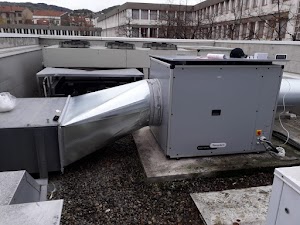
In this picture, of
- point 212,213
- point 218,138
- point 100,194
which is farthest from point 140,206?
point 218,138

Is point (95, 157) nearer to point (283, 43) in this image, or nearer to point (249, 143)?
point (249, 143)

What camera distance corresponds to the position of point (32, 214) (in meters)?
0.92

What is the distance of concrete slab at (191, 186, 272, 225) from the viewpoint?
2.10m

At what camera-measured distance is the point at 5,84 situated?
396cm

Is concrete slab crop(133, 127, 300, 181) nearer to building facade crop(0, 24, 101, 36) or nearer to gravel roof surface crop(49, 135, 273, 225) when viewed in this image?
gravel roof surface crop(49, 135, 273, 225)

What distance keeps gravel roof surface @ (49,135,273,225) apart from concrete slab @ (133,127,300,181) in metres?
0.08

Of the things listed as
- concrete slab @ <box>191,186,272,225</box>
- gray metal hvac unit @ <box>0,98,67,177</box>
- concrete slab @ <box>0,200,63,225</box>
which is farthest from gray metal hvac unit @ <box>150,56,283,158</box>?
concrete slab @ <box>0,200,63,225</box>

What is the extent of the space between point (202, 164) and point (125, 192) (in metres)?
0.93

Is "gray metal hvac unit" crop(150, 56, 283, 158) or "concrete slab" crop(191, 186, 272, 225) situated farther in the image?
"gray metal hvac unit" crop(150, 56, 283, 158)

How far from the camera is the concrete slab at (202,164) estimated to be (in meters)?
2.68

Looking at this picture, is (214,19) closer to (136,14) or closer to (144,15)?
(144,15)

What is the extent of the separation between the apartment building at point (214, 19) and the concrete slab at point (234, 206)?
1141 cm

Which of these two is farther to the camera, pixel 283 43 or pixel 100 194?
pixel 283 43

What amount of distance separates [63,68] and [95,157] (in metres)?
2.61
